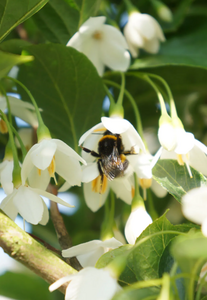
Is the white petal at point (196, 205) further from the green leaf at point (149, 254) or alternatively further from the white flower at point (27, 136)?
the white flower at point (27, 136)

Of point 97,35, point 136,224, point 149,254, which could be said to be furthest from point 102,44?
point 149,254

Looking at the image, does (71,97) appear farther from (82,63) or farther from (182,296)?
(182,296)

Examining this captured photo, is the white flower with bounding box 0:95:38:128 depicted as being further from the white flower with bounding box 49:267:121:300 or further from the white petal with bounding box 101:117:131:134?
the white flower with bounding box 49:267:121:300

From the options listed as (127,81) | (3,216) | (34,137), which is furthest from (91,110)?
(3,216)

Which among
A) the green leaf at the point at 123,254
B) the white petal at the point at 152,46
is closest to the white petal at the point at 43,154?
the green leaf at the point at 123,254

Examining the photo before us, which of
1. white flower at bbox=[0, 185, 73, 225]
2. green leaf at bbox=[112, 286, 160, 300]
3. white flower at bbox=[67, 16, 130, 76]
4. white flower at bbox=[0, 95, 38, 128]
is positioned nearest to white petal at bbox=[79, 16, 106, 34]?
white flower at bbox=[67, 16, 130, 76]

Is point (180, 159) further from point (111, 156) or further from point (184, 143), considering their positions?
point (111, 156)
